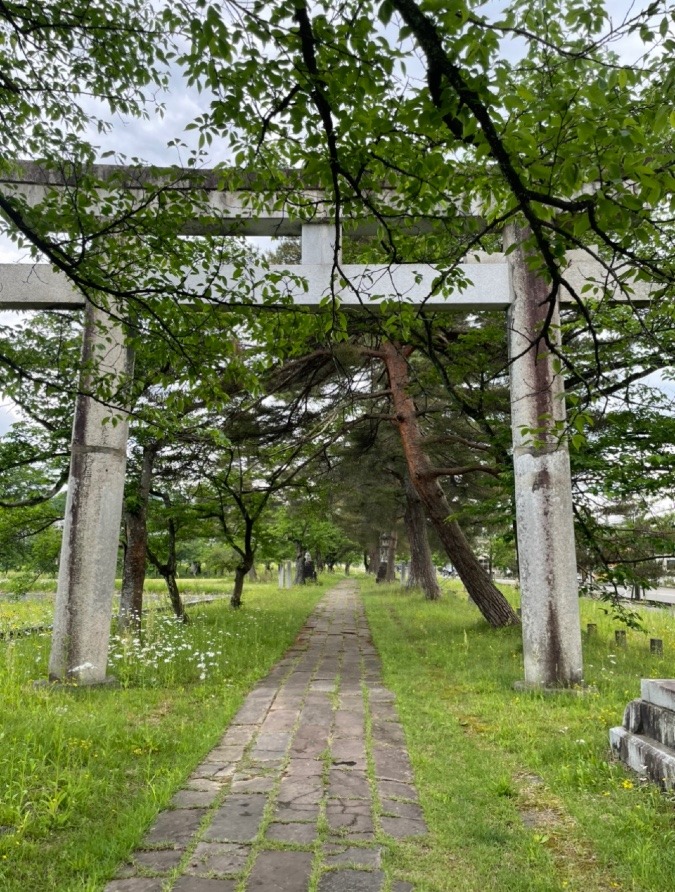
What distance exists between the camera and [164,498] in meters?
11.4

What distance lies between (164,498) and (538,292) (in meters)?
7.78

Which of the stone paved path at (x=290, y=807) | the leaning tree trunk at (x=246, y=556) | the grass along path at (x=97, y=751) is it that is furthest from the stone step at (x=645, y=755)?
the leaning tree trunk at (x=246, y=556)

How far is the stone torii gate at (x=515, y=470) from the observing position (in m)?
6.20

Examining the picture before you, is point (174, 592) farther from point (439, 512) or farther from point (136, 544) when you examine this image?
point (439, 512)

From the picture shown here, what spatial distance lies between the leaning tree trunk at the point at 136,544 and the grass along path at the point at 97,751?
2.48 meters

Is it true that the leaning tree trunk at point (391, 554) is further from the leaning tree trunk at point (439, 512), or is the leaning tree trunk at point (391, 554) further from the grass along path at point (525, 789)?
the grass along path at point (525, 789)

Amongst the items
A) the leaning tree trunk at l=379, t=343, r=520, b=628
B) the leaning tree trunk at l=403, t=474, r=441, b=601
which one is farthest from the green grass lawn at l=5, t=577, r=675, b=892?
the leaning tree trunk at l=403, t=474, r=441, b=601

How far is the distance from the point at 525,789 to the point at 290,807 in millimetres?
1518

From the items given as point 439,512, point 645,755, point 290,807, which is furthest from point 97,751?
point 439,512

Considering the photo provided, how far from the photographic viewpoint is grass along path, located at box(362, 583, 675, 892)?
282 centimetres

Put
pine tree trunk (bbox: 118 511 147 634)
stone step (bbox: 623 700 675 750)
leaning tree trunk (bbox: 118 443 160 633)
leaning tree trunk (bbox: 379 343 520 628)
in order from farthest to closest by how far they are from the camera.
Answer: pine tree trunk (bbox: 118 511 147 634) → leaning tree trunk (bbox: 379 343 520 628) → leaning tree trunk (bbox: 118 443 160 633) → stone step (bbox: 623 700 675 750)

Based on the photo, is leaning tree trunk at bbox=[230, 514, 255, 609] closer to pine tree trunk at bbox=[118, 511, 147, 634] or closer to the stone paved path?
pine tree trunk at bbox=[118, 511, 147, 634]

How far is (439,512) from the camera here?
10.1m

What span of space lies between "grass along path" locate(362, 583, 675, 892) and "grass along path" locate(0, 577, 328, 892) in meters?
1.55
